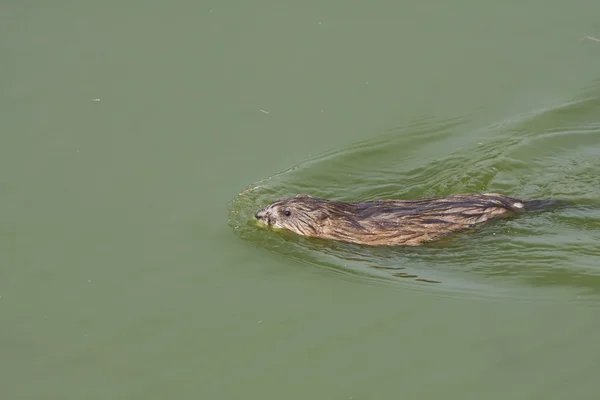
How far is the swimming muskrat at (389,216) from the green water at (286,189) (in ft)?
0.37

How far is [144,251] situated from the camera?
661 cm

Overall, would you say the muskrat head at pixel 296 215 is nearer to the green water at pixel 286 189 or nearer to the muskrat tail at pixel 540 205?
the green water at pixel 286 189

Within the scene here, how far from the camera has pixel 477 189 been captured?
758 cm

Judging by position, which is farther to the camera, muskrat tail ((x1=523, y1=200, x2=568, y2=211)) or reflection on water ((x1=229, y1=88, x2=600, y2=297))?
muskrat tail ((x1=523, y1=200, x2=568, y2=211))

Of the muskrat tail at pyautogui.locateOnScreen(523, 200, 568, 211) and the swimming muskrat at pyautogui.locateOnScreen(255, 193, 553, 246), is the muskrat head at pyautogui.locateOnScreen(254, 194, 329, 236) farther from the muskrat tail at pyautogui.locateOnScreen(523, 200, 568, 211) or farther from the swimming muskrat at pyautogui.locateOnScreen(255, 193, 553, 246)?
the muskrat tail at pyautogui.locateOnScreen(523, 200, 568, 211)

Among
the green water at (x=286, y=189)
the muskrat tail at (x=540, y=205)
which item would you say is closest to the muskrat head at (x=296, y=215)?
the green water at (x=286, y=189)

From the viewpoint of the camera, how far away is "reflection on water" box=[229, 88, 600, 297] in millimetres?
6359

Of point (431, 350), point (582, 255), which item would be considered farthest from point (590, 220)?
point (431, 350)

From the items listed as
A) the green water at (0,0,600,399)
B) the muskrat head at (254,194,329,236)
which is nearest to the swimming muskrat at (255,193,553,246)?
the muskrat head at (254,194,329,236)

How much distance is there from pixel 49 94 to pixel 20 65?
2.00 ft

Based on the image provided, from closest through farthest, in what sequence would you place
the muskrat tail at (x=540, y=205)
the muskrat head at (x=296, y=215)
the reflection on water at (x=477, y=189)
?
the reflection on water at (x=477, y=189)
the muskrat head at (x=296, y=215)
the muskrat tail at (x=540, y=205)

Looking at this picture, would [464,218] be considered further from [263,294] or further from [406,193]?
[263,294]

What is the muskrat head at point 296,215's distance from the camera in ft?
22.6

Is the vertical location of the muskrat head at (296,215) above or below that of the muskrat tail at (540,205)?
below
